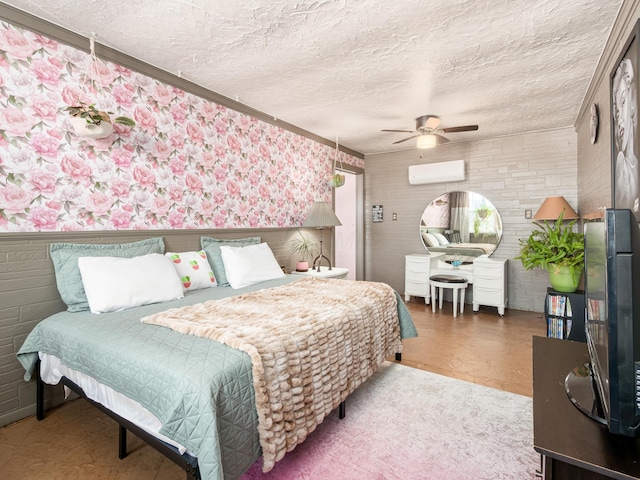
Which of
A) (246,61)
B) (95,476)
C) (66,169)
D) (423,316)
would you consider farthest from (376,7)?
(423,316)

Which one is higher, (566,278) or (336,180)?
(336,180)

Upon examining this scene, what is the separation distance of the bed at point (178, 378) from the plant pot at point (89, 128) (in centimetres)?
116

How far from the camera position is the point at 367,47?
2.38 metres

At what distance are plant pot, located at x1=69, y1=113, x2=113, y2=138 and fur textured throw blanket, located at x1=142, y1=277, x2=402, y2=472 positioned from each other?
131 centimetres

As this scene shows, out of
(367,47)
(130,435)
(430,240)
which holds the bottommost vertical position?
(130,435)

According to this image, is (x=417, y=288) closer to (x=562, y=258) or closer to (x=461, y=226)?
(x=461, y=226)

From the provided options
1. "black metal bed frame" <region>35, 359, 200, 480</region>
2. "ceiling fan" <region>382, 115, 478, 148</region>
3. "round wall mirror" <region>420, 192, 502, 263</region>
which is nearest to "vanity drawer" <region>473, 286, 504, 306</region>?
"round wall mirror" <region>420, 192, 502, 263</region>

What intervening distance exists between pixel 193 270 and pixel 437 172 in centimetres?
389

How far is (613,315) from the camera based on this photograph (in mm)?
843

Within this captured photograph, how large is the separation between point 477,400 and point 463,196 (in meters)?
3.44

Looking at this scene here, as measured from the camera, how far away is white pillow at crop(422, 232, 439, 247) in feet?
17.0

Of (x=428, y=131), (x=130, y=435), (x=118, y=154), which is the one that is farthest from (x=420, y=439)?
(x=428, y=131)

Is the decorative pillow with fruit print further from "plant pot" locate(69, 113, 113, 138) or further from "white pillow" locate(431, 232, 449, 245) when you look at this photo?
"white pillow" locate(431, 232, 449, 245)

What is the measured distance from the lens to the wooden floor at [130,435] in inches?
62.7
